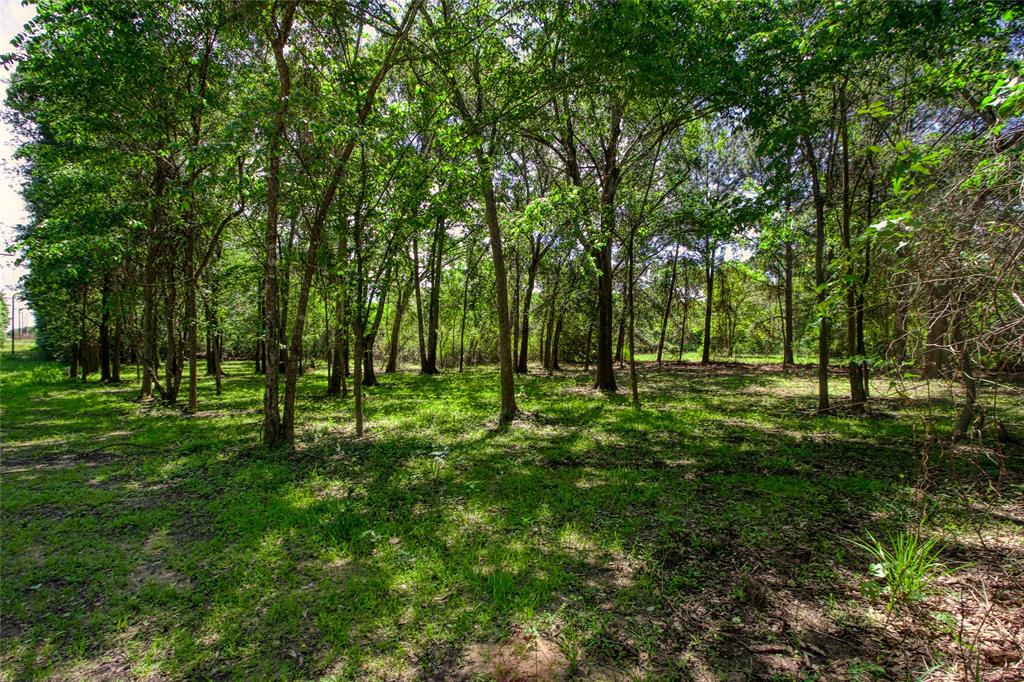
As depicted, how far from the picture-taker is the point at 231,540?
14.6ft

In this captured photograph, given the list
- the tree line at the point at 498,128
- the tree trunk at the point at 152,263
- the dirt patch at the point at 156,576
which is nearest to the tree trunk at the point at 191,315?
the tree line at the point at 498,128

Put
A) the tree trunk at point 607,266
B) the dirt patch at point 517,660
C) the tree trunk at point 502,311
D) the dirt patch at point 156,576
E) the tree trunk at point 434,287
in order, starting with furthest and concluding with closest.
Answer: the tree trunk at point 434,287
the tree trunk at point 607,266
the tree trunk at point 502,311
the dirt patch at point 156,576
the dirt patch at point 517,660

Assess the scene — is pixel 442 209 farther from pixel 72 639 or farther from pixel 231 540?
pixel 72 639

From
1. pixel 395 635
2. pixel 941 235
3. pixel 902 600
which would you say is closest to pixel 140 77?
pixel 395 635

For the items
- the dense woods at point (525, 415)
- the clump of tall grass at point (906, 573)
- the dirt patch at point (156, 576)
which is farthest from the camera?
the dirt patch at point (156, 576)

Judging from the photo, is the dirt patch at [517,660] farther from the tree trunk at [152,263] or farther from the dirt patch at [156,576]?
the tree trunk at [152,263]

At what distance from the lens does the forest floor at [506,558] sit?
281 cm

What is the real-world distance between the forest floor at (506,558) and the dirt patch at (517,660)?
0.06ft

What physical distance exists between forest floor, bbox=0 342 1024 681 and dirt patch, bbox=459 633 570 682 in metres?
0.02

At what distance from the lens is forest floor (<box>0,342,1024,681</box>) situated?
110 inches

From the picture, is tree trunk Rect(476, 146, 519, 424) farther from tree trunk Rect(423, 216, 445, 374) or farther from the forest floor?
tree trunk Rect(423, 216, 445, 374)

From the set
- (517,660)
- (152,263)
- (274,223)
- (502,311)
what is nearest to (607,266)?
(502,311)

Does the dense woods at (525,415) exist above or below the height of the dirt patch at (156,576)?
above

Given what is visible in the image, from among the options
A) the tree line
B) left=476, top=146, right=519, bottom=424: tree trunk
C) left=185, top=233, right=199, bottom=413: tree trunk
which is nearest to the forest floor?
the tree line
